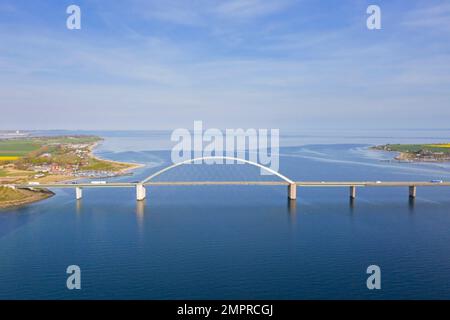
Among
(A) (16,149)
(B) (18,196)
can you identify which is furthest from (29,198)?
(A) (16,149)

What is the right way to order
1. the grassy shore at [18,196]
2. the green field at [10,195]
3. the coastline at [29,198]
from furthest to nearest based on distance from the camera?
the green field at [10,195] < the grassy shore at [18,196] < the coastline at [29,198]

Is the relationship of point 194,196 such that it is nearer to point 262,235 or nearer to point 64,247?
point 262,235

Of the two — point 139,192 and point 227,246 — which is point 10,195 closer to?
point 139,192

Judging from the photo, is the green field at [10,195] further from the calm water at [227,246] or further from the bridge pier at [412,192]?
the bridge pier at [412,192]


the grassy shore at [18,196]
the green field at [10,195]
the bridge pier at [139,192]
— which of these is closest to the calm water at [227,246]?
the bridge pier at [139,192]

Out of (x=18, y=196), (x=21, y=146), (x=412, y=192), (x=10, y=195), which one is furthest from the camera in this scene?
(x=21, y=146)

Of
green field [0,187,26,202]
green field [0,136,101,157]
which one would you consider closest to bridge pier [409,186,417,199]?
green field [0,187,26,202]

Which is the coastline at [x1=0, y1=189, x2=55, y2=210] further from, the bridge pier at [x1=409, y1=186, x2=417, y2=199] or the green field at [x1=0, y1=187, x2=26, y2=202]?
the bridge pier at [x1=409, y1=186, x2=417, y2=199]
